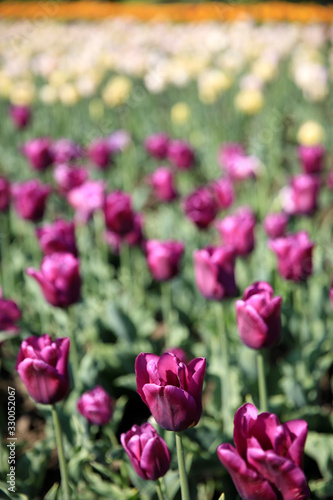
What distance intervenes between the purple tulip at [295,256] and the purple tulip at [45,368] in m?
0.79

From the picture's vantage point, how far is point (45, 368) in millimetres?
1119

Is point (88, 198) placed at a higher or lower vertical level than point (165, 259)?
higher

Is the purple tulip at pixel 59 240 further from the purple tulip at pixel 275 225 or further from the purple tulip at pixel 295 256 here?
the purple tulip at pixel 275 225

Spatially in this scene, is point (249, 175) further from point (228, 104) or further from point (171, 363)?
point (228, 104)

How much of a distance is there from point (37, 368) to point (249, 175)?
190cm

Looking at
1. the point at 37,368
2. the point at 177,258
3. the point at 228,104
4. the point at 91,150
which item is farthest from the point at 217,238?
the point at 228,104

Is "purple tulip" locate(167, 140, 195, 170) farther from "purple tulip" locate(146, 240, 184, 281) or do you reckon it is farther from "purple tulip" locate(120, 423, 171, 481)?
"purple tulip" locate(120, 423, 171, 481)

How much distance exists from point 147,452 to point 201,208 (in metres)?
1.23

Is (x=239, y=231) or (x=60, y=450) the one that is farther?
(x=239, y=231)

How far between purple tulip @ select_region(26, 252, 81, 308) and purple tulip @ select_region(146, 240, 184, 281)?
344 mm

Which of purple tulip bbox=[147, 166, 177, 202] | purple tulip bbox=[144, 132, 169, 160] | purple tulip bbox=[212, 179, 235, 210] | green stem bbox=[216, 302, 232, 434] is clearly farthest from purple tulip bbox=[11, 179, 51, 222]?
purple tulip bbox=[144, 132, 169, 160]

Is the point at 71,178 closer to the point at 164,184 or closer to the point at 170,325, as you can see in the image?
the point at 164,184

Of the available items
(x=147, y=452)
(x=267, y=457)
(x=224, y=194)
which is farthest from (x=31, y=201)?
(x=267, y=457)

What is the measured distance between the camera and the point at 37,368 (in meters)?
1.12
